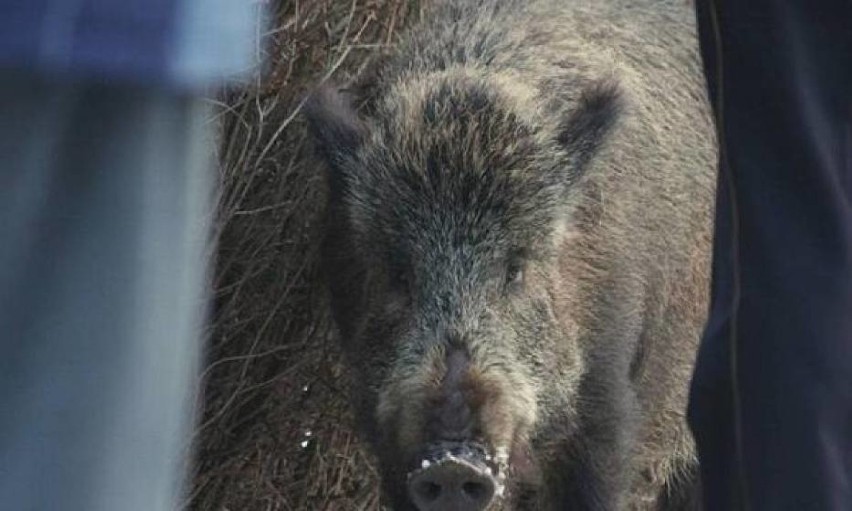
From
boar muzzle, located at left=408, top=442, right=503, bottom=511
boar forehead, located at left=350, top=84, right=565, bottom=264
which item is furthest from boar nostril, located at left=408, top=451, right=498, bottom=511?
boar forehead, located at left=350, top=84, right=565, bottom=264

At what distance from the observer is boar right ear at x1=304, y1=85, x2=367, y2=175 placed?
4.57 metres

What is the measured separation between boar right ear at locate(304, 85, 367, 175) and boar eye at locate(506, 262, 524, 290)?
0.53 meters

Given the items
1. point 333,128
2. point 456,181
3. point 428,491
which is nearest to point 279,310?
point 333,128

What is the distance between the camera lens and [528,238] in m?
4.34

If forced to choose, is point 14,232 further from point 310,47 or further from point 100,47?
point 310,47

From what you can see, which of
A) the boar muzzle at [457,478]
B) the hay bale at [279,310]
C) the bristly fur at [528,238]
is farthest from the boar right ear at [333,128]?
the boar muzzle at [457,478]

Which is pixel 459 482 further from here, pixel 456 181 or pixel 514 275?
pixel 456 181

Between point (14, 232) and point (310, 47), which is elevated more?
point (14, 232)

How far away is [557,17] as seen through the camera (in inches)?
200

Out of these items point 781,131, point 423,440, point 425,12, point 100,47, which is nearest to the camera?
point 100,47

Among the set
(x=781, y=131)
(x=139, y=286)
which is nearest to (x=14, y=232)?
(x=139, y=286)

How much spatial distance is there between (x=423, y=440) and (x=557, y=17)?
1.56 meters

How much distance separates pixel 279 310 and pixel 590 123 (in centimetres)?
109

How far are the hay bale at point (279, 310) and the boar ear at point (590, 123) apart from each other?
75 centimetres
